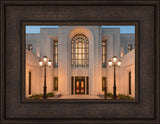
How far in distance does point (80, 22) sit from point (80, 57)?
15.8 m

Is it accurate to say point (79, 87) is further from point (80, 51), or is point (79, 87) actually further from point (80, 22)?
point (80, 22)

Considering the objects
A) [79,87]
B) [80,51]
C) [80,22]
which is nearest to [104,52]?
[80,51]

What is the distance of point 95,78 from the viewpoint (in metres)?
20.9

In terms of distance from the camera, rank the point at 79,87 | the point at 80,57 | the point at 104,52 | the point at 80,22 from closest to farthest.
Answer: the point at 80,22 → the point at 79,87 → the point at 80,57 → the point at 104,52

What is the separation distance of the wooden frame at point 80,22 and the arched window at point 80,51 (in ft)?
51.6

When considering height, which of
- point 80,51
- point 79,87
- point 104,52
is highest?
point 80,51

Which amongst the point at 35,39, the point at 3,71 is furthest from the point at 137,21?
the point at 35,39

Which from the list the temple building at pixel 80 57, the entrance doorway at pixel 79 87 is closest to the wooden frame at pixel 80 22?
the temple building at pixel 80 57

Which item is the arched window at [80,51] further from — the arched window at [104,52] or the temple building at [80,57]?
the arched window at [104,52]

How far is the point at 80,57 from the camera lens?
2209 centimetres

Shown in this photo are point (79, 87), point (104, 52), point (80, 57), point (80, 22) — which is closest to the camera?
point (80, 22)

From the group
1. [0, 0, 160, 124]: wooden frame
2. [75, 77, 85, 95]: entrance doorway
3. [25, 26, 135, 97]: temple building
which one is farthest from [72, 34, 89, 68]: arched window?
[0, 0, 160, 124]: wooden frame

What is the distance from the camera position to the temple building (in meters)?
20.9

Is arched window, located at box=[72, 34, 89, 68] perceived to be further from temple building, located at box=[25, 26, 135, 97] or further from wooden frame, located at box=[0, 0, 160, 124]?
wooden frame, located at box=[0, 0, 160, 124]
